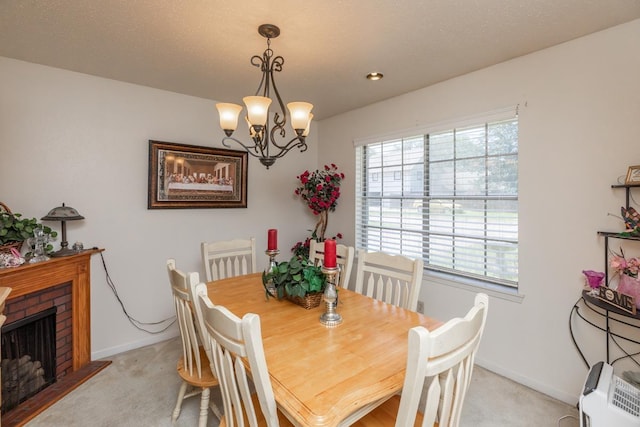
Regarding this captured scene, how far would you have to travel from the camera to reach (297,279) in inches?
69.5

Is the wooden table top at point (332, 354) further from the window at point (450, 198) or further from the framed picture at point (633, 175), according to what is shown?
the framed picture at point (633, 175)

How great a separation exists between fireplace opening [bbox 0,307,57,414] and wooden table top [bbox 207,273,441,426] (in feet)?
4.76

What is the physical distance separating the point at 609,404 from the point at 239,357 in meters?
1.78

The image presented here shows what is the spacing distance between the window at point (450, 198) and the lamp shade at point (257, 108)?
1791mm

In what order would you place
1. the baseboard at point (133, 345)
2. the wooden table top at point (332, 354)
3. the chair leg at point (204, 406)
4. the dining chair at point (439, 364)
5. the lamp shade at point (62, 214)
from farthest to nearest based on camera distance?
the baseboard at point (133, 345)
the lamp shade at point (62, 214)
the chair leg at point (204, 406)
the wooden table top at point (332, 354)
the dining chair at point (439, 364)

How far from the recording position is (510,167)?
241 cm

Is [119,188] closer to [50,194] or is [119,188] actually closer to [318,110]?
[50,194]

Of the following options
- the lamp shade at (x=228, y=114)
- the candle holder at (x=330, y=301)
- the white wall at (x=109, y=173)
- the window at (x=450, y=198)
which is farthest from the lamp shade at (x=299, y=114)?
the white wall at (x=109, y=173)

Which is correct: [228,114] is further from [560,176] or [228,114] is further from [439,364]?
[560,176]

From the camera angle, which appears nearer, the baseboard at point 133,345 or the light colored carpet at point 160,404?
the light colored carpet at point 160,404

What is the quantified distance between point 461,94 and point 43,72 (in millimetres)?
3451

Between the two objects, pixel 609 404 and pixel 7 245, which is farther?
pixel 7 245

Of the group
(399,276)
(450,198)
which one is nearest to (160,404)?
(399,276)

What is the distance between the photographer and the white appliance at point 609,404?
1417 mm
